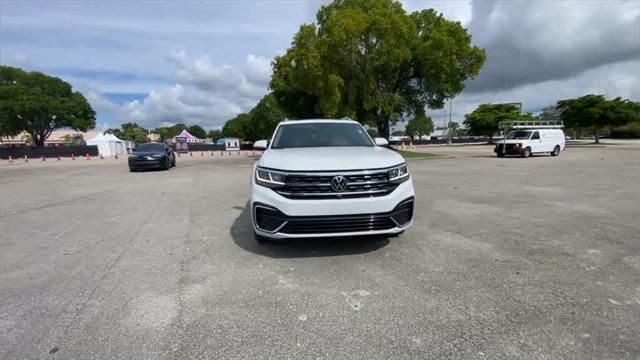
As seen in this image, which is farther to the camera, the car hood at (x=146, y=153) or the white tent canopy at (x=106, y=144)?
the white tent canopy at (x=106, y=144)

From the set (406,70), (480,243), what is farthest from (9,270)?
(406,70)

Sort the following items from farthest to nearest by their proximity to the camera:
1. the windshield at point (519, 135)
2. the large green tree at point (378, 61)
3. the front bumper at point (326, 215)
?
the windshield at point (519, 135)
the large green tree at point (378, 61)
the front bumper at point (326, 215)

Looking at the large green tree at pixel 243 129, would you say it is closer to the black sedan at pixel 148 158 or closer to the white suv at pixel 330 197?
the black sedan at pixel 148 158

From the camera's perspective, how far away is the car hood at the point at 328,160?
380 cm

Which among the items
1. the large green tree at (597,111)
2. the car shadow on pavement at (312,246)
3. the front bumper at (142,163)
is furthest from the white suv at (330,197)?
the large green tree at (597,111)

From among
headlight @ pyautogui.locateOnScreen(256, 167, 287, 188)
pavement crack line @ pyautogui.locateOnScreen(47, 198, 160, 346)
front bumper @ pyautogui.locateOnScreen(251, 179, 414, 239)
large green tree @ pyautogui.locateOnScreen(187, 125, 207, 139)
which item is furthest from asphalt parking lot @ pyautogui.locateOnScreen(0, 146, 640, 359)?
large green tree @ pyautogui.locateOnScreen(187, 125, 207, 139)

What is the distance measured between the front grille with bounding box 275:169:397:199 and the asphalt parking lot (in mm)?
817

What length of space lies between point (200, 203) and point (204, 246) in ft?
11.5

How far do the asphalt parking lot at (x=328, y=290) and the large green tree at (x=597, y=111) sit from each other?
147 ft

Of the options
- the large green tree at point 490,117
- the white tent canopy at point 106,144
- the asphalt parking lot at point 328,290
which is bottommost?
the asphalt parking lot at point 328,290

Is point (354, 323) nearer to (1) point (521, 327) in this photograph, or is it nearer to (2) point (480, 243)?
(1) point (521, 327)

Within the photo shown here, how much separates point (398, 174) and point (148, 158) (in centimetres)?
1633

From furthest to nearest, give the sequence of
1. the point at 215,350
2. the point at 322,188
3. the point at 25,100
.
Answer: the point at 25,100 < the point at 322,188 < the point at 215,350

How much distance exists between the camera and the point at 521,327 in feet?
8.75
